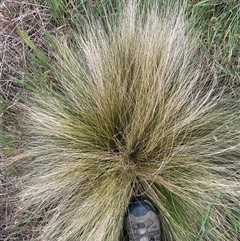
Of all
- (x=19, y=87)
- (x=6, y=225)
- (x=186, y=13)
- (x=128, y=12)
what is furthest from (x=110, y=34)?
(x=6, y=225)

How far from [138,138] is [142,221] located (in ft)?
0.85

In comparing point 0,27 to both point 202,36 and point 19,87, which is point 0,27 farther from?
point 202,36

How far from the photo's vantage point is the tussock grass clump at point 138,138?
4.04 feet

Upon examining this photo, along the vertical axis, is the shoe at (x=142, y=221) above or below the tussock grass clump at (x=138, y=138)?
below

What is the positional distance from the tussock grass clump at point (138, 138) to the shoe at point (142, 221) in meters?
0.03

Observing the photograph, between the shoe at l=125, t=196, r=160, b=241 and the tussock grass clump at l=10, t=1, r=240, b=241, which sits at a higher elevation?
the tussock grass clump at l=10, t=1, r=240, b=241

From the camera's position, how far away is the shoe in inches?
50.6

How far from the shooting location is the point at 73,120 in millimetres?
1280

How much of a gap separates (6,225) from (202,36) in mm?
877

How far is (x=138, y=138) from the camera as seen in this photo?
1.24 metres

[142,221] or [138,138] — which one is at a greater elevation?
[138,138]

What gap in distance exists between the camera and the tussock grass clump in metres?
1.23

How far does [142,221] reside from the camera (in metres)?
1.30

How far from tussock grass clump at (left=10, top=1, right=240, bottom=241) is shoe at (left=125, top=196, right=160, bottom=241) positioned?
27mm
